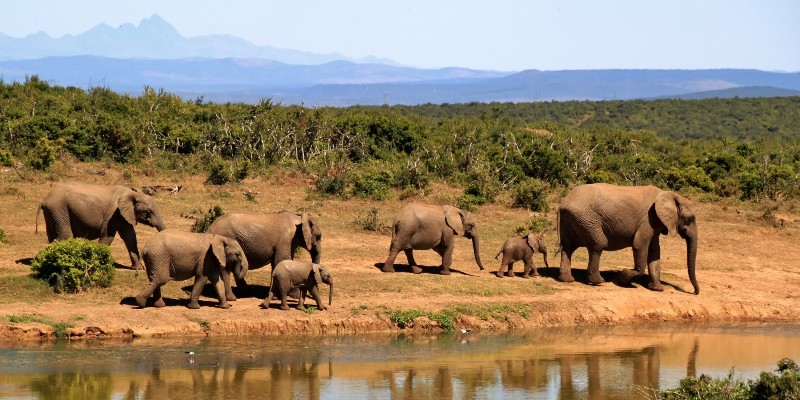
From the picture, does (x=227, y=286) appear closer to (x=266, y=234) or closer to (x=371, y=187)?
(x=266, y=234)

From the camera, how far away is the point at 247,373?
709 inches

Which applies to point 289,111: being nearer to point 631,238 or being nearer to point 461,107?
point 631,238

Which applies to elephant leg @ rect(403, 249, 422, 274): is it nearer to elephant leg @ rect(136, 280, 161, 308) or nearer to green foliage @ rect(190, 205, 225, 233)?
green foliage @ rect(190, 205, 225, 233)

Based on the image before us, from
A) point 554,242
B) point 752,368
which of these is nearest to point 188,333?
point 752,368

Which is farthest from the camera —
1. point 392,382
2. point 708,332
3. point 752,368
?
point 708,332

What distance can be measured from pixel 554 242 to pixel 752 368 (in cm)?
1073

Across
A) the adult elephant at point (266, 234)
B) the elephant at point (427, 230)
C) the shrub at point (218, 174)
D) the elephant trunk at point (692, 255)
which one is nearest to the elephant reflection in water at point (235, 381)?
the adult elephant at point (266, 234)

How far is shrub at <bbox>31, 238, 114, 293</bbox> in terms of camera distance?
21.6m

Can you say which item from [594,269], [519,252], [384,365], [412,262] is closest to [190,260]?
[384,365]

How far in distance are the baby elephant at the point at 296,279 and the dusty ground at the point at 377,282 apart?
0.31 metres

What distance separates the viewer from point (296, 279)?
21.5 meters

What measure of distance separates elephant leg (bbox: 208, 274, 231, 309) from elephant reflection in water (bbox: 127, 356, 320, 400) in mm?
2574

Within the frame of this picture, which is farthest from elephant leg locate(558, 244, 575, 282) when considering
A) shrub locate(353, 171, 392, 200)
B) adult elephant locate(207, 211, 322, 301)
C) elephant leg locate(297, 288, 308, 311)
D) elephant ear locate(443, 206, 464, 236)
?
shrub locate(353, 171, 392, 200)

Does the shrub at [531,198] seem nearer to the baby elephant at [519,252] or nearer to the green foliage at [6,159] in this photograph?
the baby elephant at [519,252]
